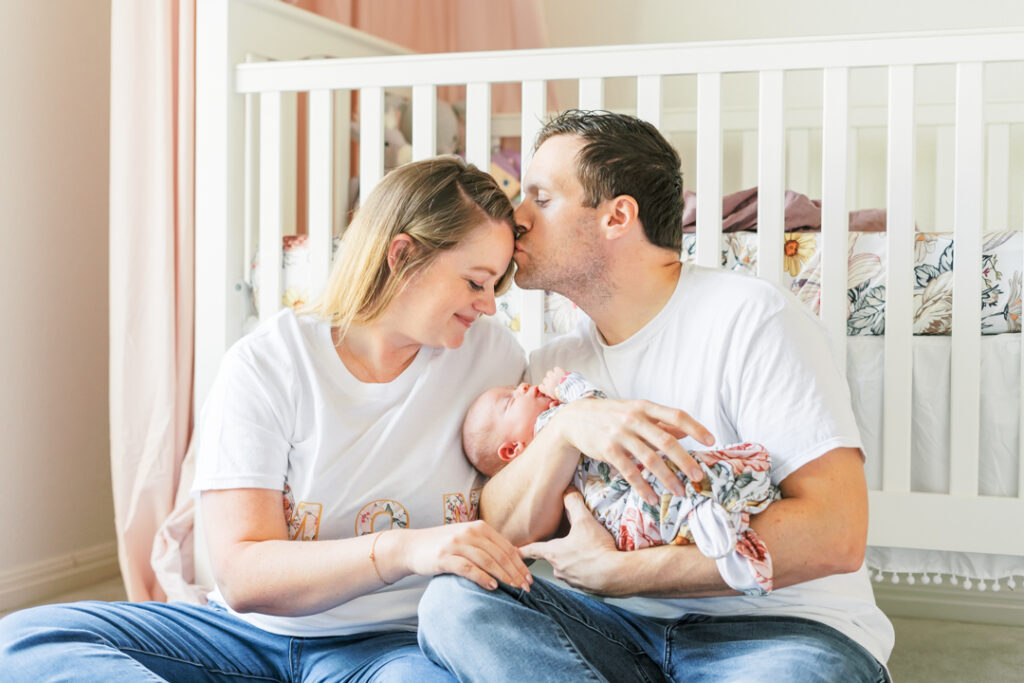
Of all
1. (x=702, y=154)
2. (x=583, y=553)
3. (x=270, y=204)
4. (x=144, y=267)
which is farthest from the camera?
(x=144, y=267)

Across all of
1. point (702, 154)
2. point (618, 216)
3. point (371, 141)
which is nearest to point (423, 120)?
point (371, 141)

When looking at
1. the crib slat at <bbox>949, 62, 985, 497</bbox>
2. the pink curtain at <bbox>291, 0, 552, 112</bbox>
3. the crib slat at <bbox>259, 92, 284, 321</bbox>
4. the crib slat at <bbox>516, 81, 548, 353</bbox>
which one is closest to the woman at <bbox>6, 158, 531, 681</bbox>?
the crib slat at <bbox>516, 81, 548, 353</bbox>

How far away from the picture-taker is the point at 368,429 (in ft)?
4.25

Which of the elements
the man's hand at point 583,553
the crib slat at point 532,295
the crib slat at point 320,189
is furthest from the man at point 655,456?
the crib slat at point 320,189

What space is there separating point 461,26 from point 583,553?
2.14 m

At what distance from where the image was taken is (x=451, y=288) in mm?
1295

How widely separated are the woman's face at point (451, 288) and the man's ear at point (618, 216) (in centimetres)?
14

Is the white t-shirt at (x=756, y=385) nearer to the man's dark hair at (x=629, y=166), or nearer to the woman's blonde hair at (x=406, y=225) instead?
the man's dark hair at (x=629, y=166)

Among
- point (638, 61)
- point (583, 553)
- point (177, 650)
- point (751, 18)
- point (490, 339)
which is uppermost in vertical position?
point (751, 18)

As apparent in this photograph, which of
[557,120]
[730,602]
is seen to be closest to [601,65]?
[557,120]

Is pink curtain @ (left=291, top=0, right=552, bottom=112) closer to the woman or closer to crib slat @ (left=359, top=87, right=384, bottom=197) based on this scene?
crib slat @ (left=359, top=87, right=384, bottom=197)

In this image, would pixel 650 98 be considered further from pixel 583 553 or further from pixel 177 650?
pixel 177 650

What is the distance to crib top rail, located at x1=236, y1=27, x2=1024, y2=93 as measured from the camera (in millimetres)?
1571

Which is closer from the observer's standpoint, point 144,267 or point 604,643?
point 604,643
